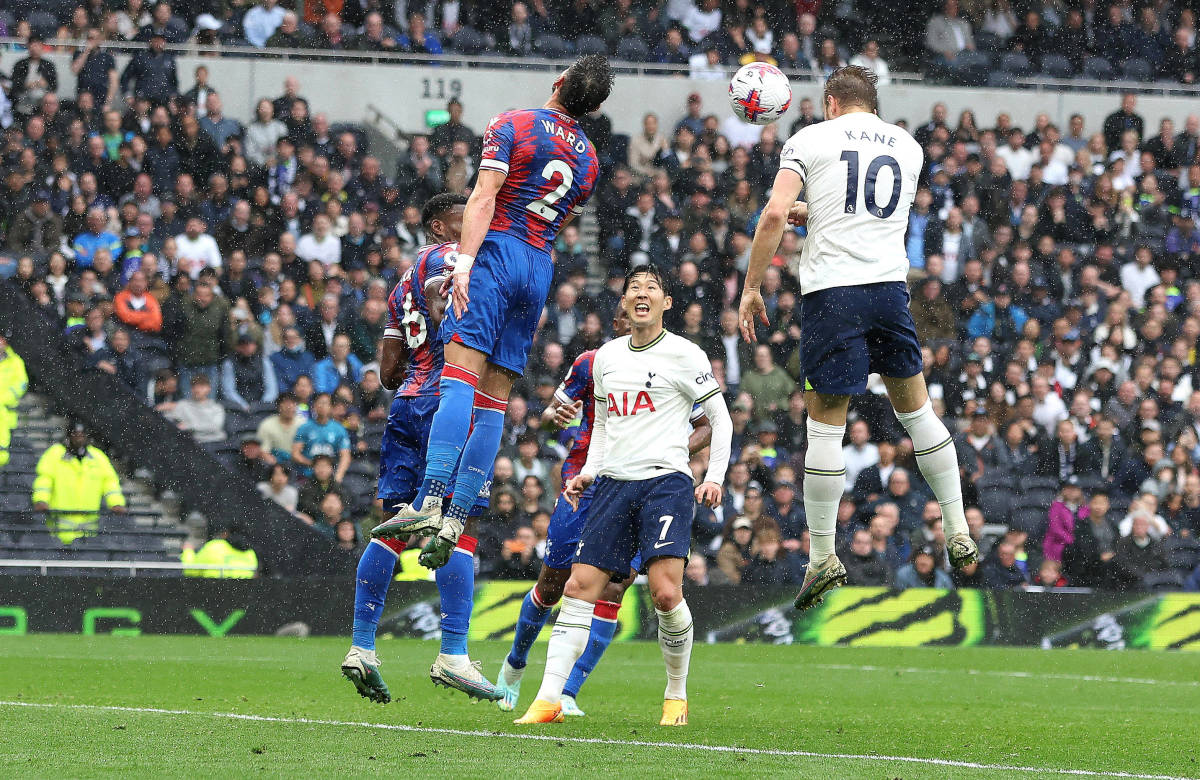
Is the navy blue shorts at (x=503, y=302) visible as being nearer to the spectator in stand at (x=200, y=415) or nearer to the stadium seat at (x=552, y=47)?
the spectator in stand at (x=200, y=415)

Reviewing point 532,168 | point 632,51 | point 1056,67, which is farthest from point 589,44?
point 532,168

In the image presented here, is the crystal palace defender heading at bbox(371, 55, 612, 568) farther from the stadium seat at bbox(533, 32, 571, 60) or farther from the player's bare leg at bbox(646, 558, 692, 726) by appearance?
the stadium seat at bbox(533, 32, 571, 60)

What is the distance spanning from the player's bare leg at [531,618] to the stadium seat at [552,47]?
1546cm

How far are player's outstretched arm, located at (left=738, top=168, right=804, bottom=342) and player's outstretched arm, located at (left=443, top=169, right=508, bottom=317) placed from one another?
1.23m

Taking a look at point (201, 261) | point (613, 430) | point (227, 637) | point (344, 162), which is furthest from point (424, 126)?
point (613, 430)

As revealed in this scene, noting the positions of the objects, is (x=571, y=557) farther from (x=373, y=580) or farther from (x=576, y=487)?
(x=373, y=580)

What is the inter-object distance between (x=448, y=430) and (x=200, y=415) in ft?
34.5

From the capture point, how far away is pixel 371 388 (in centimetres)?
1809

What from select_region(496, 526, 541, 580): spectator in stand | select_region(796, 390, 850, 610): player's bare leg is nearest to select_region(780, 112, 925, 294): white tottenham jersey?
select_region(796, 390, 850, 610): player's bare leg

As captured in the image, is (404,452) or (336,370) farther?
(336,370)

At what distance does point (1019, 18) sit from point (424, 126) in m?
10.3

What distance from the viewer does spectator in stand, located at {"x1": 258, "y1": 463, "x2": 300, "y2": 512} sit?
56.3ft

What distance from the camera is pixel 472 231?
7676 millimetres

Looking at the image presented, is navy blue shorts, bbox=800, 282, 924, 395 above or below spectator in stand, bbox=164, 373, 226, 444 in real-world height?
above
